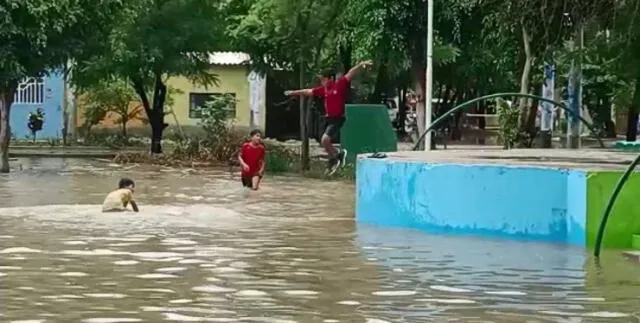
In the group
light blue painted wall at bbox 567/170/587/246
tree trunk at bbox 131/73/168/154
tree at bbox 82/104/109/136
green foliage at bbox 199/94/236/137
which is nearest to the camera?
light blue painted wall at bbox 567/170/587/246

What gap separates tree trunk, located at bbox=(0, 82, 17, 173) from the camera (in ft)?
103

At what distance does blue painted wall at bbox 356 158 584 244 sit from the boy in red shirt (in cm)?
677

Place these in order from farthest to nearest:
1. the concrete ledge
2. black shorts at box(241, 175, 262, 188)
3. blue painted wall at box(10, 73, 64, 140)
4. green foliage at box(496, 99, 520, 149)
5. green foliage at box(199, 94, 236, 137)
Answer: blue painted wall at box(10, 73, 64, 140), green foliage at box(199, 94, 236, 137), green foliage at box(496, 99, 520, 149), black shorts at box(241, 175, 262, 188), the concrete ledge

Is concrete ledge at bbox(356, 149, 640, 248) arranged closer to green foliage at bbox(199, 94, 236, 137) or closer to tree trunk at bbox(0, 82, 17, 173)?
tree trunk at bbox(0, 82, 17, 173)

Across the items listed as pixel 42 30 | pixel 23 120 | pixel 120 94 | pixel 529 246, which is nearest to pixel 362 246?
pixel 529 246

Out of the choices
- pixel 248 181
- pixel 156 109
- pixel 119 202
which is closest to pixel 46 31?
pixel 248 181

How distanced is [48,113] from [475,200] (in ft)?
128

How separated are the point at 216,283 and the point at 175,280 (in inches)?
15.2

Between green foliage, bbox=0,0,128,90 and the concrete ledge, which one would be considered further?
green foliage, bbox=0,0,128,90

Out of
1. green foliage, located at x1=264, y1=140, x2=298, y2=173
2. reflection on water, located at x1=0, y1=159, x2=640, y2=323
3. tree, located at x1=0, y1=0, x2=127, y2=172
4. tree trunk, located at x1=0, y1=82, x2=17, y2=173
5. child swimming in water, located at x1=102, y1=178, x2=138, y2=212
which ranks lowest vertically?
reflection on water, located at x1=0, y1=159, x2=640, y2=323

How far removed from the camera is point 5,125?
31.6 m

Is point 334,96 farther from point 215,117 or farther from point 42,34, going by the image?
point 215,117

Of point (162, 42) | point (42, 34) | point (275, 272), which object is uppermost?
point (162, 42)

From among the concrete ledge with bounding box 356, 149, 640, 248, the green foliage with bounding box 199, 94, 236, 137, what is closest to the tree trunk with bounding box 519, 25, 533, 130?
the green foliage with bounding box 199, 94, 236, 137
